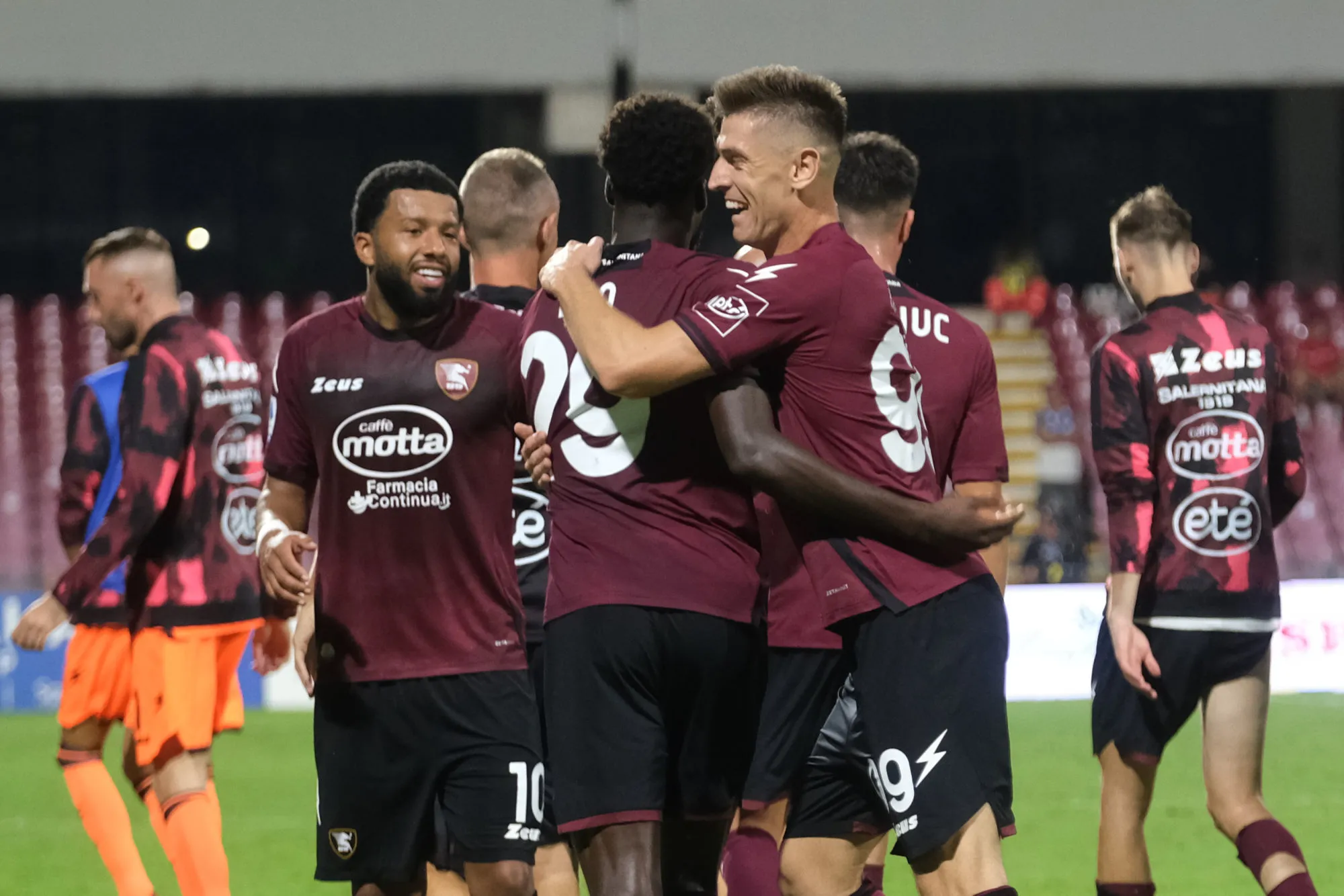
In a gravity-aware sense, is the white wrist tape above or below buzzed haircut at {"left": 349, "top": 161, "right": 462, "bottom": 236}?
below

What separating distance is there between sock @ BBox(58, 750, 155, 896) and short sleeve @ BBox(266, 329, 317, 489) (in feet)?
5.65

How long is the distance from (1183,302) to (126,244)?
302 centimetres

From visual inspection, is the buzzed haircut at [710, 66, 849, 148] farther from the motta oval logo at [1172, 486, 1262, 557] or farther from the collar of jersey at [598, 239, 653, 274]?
the motta oval logo at [1172, 486, 1262, 557]

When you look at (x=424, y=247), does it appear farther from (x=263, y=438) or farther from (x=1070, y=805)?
(x=1070, y=805)

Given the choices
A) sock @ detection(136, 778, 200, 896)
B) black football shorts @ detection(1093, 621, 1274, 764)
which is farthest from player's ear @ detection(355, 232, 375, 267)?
black football shorts @ detection(1093, 621, 1274, 764)

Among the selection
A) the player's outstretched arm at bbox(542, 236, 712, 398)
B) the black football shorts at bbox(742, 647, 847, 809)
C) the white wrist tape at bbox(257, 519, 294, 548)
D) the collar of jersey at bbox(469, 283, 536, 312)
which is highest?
the collar of jersey at bbox(469, 283, 536, 312)

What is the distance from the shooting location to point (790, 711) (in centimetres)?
356

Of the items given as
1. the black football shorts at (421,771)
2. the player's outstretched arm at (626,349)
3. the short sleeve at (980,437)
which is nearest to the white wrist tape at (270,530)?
the black football shorts at (421,771)

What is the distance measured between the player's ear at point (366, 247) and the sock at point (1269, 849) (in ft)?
8.13

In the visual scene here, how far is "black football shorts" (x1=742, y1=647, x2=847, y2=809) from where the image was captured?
3.53 m

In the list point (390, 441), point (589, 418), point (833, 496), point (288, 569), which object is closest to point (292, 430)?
point (390, 441)

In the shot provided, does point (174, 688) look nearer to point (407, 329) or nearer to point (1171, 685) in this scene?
point (407, 329)

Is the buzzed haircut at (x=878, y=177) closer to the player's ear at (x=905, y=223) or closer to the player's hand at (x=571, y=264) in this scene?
the player's ear at (x=905, y=223)

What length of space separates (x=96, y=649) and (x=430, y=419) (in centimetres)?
198
